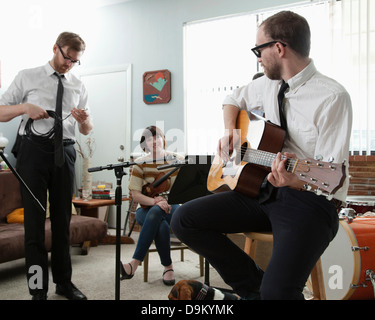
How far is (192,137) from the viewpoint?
476 centimetres

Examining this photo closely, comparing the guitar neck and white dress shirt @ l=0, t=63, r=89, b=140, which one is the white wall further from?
the guitar neck

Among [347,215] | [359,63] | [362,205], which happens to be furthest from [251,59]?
[347,215]

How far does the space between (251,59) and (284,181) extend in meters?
3.36

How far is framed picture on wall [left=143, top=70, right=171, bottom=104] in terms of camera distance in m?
4.89

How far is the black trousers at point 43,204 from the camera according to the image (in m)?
2.17

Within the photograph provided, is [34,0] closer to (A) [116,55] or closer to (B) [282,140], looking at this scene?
(A) [116,55]

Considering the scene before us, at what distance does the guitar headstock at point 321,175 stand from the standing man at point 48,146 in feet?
4.56

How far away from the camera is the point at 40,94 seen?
229cm

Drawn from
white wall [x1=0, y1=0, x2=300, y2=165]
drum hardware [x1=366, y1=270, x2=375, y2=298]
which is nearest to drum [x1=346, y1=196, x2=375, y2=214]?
drum hardware [x1=366, y1=270, x2=375, y2=298]

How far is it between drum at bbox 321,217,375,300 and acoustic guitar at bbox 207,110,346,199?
774 millimetres

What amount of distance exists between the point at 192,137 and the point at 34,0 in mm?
2864

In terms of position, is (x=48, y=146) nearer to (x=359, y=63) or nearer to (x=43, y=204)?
(x=43, y=204)

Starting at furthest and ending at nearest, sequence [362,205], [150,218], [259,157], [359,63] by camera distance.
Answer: [359,63]
[150,218]
[362,205]
[259,157]
